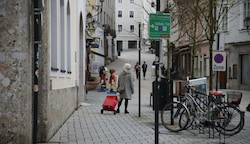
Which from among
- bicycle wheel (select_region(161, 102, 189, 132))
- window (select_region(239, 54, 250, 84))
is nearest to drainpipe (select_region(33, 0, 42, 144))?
bicycle wheel (select_region(161, 102, 189, 132))

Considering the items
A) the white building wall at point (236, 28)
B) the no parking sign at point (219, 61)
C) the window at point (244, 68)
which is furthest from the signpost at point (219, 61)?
the window at point (244, 68)

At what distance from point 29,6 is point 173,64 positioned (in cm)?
5222

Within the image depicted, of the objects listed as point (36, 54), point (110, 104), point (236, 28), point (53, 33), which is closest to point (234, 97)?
point (53, 33)

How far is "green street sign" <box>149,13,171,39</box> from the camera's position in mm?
8938

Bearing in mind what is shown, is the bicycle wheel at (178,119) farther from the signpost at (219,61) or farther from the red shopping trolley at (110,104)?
the red shopping trolley at (110,104)

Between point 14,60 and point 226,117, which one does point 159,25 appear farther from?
point 226,117

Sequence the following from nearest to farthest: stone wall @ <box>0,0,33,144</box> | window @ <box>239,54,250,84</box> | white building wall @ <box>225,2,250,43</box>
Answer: stone wall @ <box>0,0,33,144</box> → white building wall @ <box>225,2,250,43</box> → window @ <box>239,54,250,84</box>

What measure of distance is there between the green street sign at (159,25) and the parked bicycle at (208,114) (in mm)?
2855

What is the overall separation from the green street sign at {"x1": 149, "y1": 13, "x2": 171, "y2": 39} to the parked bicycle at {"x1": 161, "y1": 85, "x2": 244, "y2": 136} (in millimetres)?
2855

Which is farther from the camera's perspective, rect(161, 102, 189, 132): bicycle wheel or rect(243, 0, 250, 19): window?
rect(243, 0, 250, 19): window

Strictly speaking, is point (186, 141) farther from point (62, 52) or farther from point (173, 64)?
point (173, 64)

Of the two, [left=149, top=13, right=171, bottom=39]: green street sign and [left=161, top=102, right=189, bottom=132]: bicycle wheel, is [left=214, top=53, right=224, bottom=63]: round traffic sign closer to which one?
[left=161, top=102, right=189, bottom=132]: bicycle wheel

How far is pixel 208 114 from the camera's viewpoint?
1118cm

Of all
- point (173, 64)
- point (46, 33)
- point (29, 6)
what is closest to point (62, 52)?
point (46, 33)
